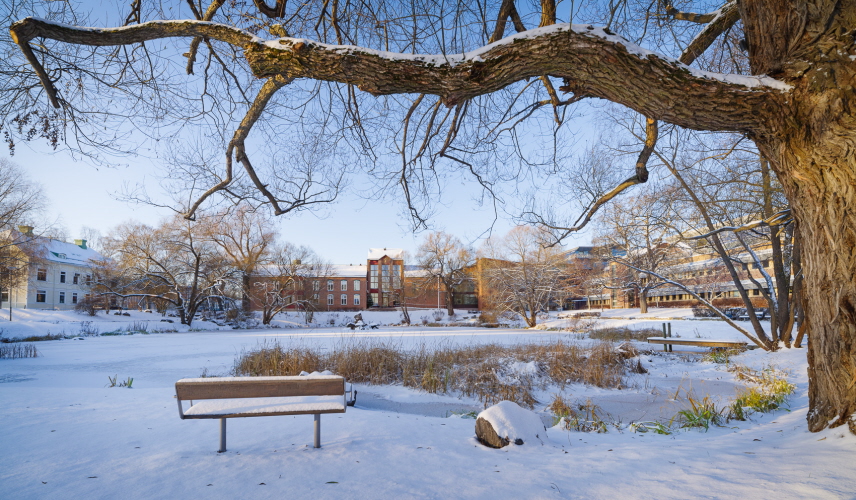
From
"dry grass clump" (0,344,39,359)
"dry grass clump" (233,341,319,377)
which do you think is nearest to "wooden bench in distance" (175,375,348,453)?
"dry grass clump" (233,341,319,377)

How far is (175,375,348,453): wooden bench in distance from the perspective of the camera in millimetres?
3605

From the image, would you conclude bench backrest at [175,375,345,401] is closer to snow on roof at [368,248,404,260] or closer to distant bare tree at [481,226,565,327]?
distant bare tree at [481,226,565,327]

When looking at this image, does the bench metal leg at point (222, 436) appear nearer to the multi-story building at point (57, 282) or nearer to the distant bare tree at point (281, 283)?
the distant bare tree at point (281, 283)

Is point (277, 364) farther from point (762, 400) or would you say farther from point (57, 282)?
point (57, 282)

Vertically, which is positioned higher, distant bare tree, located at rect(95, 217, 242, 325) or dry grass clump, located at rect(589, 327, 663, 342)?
distant bare tree, located at rect(95, 217, 242, 325)

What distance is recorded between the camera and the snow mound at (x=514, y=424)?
13.2ft

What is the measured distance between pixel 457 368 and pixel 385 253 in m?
43.4

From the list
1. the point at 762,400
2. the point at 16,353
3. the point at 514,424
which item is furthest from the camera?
the point at 16,353

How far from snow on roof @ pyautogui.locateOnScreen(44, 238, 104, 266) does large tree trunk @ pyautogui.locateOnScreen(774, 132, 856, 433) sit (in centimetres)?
5204

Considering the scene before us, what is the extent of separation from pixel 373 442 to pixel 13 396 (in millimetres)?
5440

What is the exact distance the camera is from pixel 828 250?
3145mm

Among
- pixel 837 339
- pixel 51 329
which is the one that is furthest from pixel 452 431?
pixel 51 329

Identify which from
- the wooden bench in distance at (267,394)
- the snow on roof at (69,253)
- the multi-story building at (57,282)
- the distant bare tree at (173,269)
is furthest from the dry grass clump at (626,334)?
the snow on roof at (69,253)

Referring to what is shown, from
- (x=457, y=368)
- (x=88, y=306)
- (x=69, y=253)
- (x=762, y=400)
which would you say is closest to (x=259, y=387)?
(x=762, y=400)
